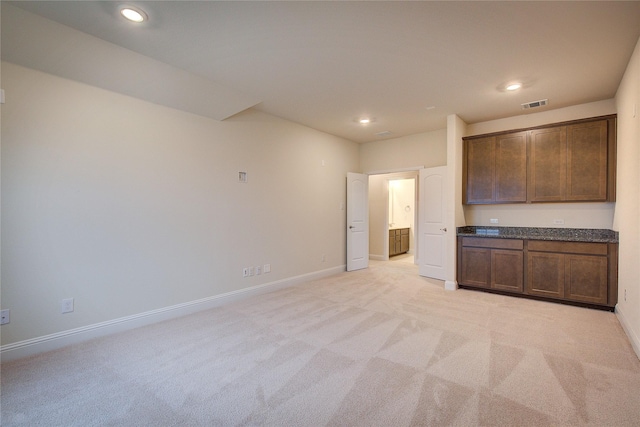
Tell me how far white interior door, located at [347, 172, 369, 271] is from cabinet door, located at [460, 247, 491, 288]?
2072 mm

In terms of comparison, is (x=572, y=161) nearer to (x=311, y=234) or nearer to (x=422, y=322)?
(x=422, y=322)

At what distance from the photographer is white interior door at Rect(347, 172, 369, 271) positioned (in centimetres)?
586

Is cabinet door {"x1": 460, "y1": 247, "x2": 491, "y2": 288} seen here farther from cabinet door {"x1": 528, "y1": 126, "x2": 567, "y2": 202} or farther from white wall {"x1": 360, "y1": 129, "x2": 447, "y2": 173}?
white wall {"x1": 360, "y1": 129, "x2": 447, "y2": 173}

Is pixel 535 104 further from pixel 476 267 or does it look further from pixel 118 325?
pixel 118 325

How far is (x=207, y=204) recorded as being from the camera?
3676mm

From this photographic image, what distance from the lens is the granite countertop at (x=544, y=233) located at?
3625 millimetres

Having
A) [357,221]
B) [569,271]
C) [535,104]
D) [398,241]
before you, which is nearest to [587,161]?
[535,104]

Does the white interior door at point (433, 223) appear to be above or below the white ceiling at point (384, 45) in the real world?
below

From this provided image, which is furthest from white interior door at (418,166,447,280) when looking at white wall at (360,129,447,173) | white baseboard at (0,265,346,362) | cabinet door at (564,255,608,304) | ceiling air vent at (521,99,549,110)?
white baseboard at (0,265,346,362)

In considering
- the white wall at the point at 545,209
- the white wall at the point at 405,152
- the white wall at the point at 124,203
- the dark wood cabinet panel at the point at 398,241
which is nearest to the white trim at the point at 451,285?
the white wall at the point at 545,209

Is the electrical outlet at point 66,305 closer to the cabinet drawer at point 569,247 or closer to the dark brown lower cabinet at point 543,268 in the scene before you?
the dark brown lower cabinet at point 543,268

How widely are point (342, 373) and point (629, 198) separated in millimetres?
3249

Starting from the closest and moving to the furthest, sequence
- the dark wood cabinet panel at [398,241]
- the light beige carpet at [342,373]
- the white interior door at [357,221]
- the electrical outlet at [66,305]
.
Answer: the light beige carpet at [342,373] → the electrical outlet at [66,305] → the white interior door at [357,221] → the dark wood cabinet panel at [398,241]

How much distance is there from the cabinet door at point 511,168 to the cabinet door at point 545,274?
33.9 inches
